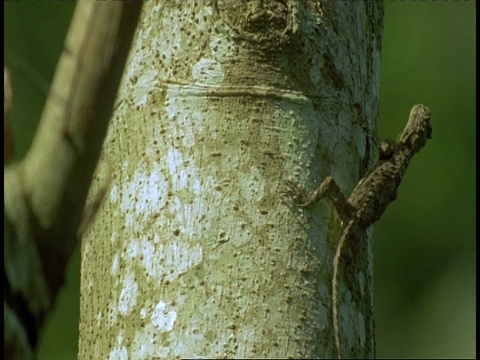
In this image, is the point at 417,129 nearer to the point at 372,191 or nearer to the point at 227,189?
the point at 372,191

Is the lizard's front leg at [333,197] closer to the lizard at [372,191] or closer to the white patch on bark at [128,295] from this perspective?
the lizard at [372,191]

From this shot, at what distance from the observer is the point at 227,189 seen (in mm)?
2363

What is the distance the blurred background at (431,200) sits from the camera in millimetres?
7309

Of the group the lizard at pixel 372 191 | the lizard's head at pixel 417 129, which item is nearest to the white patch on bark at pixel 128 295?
the lizard at pixel 372 191

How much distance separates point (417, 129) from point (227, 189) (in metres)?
2.15

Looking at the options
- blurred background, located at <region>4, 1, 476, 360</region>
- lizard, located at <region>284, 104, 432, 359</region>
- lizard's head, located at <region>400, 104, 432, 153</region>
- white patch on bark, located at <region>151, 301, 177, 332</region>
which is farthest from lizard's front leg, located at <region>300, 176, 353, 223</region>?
blurred background, located at <region>4, 1, 476, 360</region>

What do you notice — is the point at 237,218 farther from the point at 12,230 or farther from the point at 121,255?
the point at 12,230

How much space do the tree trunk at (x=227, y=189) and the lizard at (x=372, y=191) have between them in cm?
3

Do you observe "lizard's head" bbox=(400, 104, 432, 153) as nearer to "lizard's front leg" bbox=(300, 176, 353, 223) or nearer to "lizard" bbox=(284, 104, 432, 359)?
"lizard" bbox=(284, 104, 432, 359)

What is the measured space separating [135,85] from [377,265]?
5.24 metres

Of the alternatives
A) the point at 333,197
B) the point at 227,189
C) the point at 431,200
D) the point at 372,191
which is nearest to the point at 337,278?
the point at 333,197

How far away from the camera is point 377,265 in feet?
24.8

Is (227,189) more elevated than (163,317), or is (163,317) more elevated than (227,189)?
(227,189)

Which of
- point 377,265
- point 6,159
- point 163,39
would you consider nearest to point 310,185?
point 163,39
